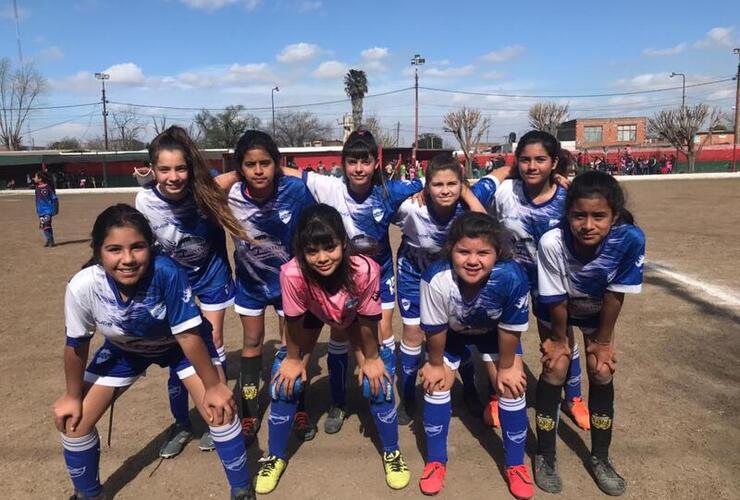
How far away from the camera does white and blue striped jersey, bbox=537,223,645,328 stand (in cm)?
272

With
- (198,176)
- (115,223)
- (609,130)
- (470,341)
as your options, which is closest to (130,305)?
(115,223)

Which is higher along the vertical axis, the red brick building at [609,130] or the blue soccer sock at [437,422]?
the red brick building at [609,130]

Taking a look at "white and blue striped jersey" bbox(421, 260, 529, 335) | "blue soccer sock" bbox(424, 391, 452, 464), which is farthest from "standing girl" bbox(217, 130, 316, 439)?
"white and blue striped jersey" bbox(421, 260, 529, 335)

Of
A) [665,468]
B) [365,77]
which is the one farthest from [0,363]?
[365,77]

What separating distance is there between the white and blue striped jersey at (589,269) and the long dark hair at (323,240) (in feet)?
3.57

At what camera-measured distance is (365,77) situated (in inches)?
2308

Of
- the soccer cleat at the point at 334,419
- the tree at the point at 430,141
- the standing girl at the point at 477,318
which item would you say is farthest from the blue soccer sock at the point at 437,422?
the tree at the point at 430,141

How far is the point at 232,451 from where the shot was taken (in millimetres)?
2682

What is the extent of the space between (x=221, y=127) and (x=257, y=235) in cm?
6373

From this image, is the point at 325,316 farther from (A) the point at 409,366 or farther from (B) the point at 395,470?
(A) the point at 409,366

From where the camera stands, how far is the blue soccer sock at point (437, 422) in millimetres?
2900

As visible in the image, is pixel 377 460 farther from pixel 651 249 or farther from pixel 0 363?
pixel 651 249

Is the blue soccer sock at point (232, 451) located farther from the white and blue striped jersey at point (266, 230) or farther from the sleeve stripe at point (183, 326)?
the white and blue striped jersey at point (266, 230)

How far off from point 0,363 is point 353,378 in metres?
3.30
